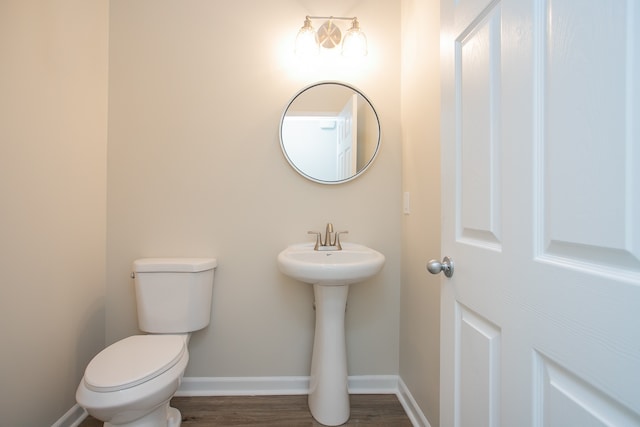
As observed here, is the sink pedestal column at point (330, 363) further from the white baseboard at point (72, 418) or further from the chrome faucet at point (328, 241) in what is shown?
the white baseboard at point (72, 418)

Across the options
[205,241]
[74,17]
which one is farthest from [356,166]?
[74,17]

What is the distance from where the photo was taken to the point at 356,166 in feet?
5.66

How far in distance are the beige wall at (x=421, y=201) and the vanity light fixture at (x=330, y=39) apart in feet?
0.88

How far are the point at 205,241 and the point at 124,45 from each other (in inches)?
46.9

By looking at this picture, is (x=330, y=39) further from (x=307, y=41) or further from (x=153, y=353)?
(x=153, y=353)

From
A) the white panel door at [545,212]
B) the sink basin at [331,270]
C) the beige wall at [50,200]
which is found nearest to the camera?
the white panel door at [545,212]

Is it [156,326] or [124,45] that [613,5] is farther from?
[124,45]

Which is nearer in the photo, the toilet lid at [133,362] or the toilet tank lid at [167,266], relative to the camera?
the toilet lid at [133,362]

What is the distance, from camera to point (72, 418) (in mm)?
1415

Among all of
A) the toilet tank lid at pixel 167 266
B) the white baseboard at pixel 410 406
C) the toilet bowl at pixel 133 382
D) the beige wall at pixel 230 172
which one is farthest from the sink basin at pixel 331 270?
the white baseboard at pixel 410 406

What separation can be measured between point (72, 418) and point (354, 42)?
2392 millimetres

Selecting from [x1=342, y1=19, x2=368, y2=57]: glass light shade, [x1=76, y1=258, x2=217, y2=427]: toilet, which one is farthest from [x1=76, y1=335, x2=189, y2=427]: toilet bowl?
[x1=342, y1=19, x2=368, y2=57]: glass light shade

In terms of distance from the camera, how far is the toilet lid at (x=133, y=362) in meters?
1.05

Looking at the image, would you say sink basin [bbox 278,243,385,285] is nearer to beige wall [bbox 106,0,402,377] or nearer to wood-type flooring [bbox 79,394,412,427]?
beige wall [bbox 106,0,402,377]
